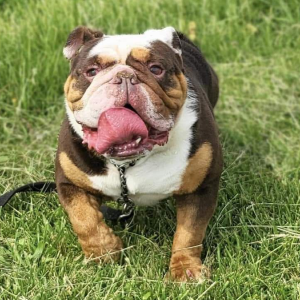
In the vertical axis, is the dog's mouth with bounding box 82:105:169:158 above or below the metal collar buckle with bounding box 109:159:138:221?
above

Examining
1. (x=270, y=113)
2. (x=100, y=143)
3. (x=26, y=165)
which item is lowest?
(x=270, y=113)

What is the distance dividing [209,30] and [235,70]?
42 cm

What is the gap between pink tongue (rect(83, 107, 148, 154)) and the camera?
8.32 feet

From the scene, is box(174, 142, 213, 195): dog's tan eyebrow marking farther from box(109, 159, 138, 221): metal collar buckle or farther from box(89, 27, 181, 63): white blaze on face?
box(89, 27, 181, 63): white blaze on face

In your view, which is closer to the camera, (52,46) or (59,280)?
(59,280)

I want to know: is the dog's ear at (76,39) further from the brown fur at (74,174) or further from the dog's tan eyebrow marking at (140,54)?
the brown fur at (74,174)

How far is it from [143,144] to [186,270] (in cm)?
64

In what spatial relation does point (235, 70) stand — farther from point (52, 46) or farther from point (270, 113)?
point (52, 46)

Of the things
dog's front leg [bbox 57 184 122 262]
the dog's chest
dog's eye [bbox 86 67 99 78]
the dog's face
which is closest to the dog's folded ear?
the dog's face

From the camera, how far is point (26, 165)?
3994 millimetres

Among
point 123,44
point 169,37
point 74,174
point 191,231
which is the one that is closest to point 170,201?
point 191,231

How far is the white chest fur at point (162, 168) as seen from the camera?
2934 millimetres

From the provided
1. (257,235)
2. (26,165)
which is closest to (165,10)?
(26,165)

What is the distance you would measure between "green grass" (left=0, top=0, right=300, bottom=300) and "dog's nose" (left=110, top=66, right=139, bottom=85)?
0.81 meters
